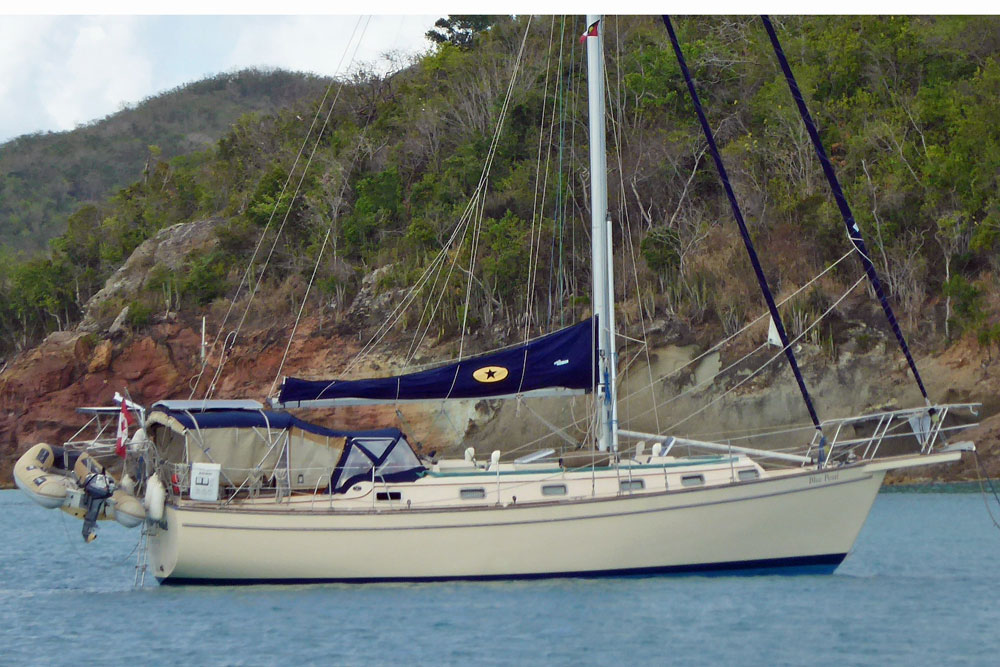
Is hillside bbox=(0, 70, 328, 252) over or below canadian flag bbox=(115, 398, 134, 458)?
over

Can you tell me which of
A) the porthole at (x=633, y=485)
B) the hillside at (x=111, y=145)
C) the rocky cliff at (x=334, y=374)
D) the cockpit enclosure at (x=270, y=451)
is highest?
the hillside at (x=111, y=145)

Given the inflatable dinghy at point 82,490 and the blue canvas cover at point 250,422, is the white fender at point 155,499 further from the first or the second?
the blue canvas cover at point 250,422

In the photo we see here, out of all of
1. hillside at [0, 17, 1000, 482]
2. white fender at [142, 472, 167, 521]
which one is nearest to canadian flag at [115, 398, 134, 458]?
white fender at [142, 472, 167, 521]

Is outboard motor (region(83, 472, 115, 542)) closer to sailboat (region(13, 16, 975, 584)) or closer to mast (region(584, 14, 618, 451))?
sailboat (region(13, 16, 975, 584))

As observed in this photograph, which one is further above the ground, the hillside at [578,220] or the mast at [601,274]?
the hillside at [578,220]

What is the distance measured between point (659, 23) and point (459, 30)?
11.5 metres

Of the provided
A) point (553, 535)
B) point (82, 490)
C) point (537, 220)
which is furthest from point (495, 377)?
point (537, 220)

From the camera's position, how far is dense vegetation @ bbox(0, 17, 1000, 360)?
132 ft

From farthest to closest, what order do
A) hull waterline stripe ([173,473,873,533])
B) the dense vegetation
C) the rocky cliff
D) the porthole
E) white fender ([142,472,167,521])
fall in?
the dense vegetation < the rocky cliff < white fender ([142,472,167,521]) < the porthole < hull waterline stripe ([173,473,873,533])

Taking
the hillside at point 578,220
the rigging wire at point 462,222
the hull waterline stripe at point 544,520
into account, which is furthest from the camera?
the hillside at point 578,220

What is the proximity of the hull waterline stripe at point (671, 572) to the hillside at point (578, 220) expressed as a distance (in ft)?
59.8

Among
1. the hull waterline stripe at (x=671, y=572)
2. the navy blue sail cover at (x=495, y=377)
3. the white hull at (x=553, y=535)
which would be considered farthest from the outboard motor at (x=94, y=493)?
the navy blue sail cover at (x=495, y=377)

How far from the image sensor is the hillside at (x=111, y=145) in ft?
306

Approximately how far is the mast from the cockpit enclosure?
3.09m
